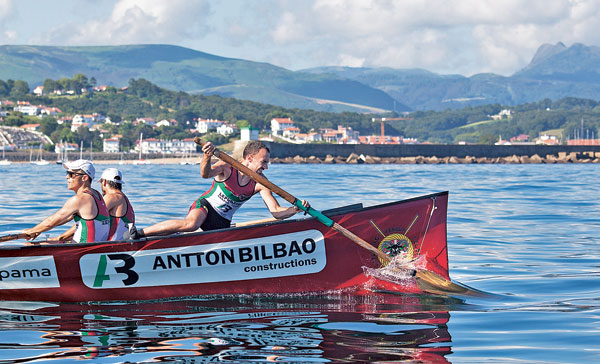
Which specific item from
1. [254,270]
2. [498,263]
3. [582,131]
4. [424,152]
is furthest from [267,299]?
[582,131]

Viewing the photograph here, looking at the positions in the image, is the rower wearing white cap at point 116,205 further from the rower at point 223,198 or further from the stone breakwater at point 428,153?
the stone breakwater at point 428,153

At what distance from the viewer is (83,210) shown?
8.38m

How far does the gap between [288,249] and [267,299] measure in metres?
0.60

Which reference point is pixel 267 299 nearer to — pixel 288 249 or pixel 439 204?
pixel 288 249

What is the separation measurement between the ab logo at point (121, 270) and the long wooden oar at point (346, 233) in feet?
4.91

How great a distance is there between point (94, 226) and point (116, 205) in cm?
33

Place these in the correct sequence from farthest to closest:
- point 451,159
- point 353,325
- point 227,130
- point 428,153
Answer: point 227,130 < point 428,153 < point 451,159 < point 353,325

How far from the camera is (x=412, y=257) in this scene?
8.89 meters

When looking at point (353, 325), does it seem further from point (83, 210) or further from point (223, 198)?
point (83, 210)

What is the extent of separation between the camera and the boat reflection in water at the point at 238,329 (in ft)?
21.4

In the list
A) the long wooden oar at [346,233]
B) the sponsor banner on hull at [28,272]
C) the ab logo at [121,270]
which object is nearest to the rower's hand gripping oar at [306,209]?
the long wooden oar at [346,233]

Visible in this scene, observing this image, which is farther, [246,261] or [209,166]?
[246,261]

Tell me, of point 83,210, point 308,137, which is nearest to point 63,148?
point 308,137

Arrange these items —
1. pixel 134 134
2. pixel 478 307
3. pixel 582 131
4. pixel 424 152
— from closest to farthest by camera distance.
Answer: pixel 478 307 < pixel 424 152 < pixel 134 134 < pixel 582 131
